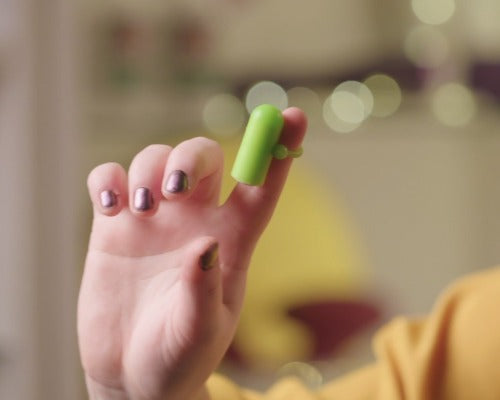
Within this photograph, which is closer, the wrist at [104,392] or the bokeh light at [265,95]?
the wrist at [104,392]

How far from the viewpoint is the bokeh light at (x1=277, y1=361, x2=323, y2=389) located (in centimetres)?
176

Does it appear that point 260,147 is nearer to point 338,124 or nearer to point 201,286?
point 201,286

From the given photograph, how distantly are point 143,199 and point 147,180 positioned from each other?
1 cm

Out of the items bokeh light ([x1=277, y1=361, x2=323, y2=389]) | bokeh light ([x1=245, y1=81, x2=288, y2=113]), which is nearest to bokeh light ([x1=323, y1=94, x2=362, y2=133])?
bokeh light ([x1=245, y1=81, x2=288, y2=113])

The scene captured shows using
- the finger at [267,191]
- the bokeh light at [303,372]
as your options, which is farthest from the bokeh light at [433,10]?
the finger at [267,191]

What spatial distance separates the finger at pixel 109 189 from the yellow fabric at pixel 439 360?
196 millimetres

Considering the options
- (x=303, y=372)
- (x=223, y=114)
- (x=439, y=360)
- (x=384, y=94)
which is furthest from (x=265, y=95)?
(x=439, y=360)

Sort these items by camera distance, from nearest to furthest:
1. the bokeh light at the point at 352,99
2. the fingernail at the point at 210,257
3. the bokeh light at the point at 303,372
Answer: the fingernail at the point at 210,257 < the bokeh light at the point at 303,372 < the bokeh light at the point at 352,99

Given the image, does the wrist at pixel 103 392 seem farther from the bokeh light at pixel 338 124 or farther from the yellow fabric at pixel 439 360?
the bokeh light at pixel 338 124

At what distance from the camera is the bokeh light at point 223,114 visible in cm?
185

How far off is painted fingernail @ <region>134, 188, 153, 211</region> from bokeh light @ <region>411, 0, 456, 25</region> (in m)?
1.57

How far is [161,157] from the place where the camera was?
0.55m

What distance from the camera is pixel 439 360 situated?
0.71m

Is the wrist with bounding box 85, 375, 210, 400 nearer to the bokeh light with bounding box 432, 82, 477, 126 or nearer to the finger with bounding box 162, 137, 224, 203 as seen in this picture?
the finger with bounding box 162, 137, 224, 203
